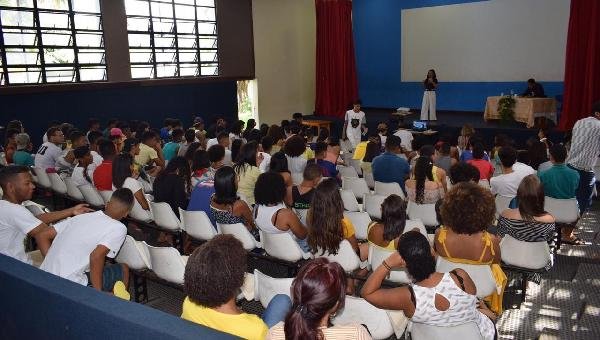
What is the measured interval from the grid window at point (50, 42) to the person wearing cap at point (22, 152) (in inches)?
123

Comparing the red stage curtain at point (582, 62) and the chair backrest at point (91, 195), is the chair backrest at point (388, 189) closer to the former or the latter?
the chair backrest at point (91, 195)

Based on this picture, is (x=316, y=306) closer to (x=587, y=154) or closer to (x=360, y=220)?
(x=360, y=220)

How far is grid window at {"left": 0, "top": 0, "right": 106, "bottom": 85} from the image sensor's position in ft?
30.1

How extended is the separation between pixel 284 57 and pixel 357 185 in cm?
920

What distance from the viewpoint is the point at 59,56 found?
388 inches

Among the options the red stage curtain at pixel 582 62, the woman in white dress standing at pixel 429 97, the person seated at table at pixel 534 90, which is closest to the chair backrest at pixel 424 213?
the red stage curtain at pixel 582 62

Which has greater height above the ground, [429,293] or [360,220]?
[429,293]

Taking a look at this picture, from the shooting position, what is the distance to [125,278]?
3539 mm

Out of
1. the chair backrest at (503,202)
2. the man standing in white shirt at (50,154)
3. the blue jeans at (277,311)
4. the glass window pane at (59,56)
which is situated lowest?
the chair backrest at (503,202)

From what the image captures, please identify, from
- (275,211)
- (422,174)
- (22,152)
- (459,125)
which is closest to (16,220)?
(275,211)

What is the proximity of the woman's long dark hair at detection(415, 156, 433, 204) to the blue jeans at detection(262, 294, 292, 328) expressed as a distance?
2.82 m

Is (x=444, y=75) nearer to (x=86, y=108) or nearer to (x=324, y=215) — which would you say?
(x=86, y=108)

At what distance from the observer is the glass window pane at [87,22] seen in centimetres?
1008

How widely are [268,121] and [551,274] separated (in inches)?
415
